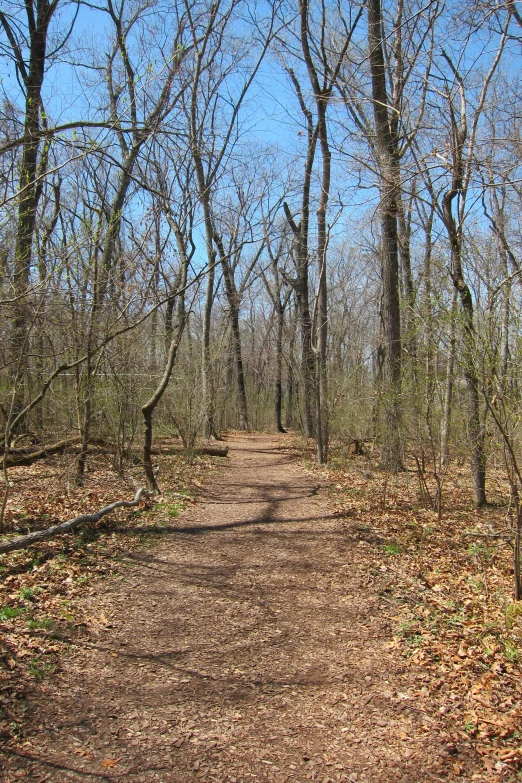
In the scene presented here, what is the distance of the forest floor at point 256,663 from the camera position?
9.34ft

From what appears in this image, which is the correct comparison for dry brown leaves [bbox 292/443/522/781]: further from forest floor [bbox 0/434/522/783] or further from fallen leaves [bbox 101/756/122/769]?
fallen leaves [bbox 101/756/122/769]

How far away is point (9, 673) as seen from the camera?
3.41 metres

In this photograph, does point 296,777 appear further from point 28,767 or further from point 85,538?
point 85,538

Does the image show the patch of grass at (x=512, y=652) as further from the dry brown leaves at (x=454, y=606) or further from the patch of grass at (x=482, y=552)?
the patch of grass at (x=482, y=552)

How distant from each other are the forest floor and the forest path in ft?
0.04

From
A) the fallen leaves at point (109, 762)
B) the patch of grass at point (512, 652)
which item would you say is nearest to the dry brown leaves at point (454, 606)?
the patch of grass at point (512, 652)

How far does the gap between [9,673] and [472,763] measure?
2.81m

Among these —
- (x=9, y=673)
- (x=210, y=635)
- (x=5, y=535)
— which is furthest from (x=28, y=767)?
(x=5, y=535)

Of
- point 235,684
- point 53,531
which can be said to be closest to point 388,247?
point 53,531

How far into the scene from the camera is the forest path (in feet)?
9.23

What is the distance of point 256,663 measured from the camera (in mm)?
3895

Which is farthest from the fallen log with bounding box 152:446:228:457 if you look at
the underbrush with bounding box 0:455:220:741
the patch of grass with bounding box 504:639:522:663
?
the patch of grass with bounding box 504:639:522:663

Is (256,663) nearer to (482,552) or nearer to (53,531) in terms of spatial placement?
(53,531)

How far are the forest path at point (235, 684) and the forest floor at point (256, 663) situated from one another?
0.5 inches
